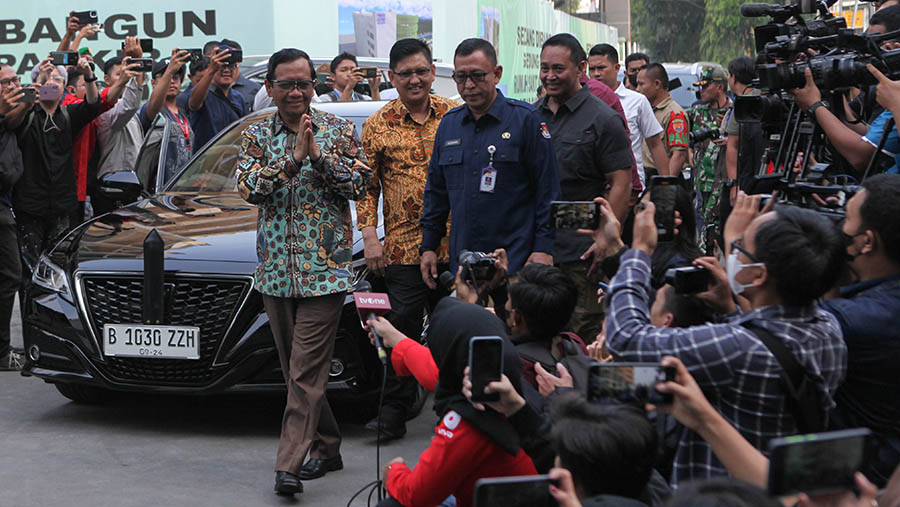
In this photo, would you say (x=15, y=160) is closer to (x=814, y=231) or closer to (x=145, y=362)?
(x=145, y=362)

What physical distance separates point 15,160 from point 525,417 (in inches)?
216

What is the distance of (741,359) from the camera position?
267 centimetres

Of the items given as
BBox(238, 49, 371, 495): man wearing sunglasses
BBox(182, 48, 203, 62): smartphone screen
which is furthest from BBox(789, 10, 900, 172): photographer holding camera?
BBox(182, 48, 203, 62): smartphone screen

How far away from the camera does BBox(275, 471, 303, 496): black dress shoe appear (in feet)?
16.3

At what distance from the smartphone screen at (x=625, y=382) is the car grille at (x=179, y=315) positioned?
3.67 m

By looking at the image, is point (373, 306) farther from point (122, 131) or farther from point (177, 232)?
point (122, 131)

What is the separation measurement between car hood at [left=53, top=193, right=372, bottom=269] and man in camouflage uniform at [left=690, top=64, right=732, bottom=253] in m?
3.71

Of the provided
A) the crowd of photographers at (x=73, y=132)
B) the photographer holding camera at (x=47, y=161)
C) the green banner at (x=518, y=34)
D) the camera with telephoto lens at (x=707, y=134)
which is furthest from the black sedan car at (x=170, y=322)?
the green banner at (x=518, y=34)

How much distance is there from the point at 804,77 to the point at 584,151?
1.40 meters

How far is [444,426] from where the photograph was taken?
3256 millimetres

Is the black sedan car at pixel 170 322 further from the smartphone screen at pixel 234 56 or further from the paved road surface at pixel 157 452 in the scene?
the smartphone screen at pixel 234 56

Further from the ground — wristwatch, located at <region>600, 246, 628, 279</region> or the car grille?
wristwatch, located at <region>600, 246, 628, 279</region>

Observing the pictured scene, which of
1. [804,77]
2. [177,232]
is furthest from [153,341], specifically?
[804,77]

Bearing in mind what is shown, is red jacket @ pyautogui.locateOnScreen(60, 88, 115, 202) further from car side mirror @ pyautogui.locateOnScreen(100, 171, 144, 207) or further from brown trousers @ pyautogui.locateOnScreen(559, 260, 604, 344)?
brown trousers @ pyautogui.locateOnScreen(559, 260, 604, 344)
